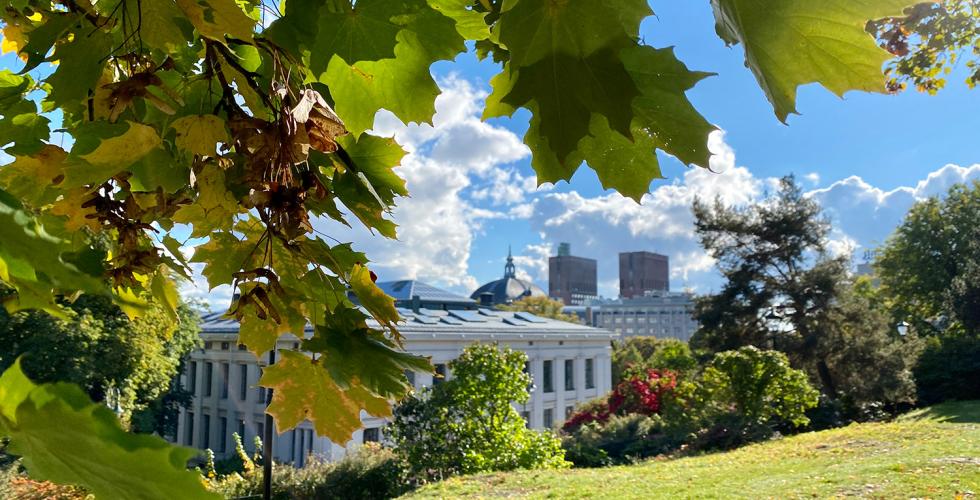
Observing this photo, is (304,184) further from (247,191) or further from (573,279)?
(573,279)

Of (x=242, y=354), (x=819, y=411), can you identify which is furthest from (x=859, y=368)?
(x=242, y=354)

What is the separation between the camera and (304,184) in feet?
2.70

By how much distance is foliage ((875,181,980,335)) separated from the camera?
17.7m

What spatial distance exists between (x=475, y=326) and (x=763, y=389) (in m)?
10.3

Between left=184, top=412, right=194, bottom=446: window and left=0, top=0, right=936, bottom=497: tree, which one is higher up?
left=0, top=0, right=936, bottom=497: tree

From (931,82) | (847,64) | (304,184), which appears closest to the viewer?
(847,64)

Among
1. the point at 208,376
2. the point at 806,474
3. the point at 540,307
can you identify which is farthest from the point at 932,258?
the point at 208,376

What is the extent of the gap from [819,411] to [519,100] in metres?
13.3

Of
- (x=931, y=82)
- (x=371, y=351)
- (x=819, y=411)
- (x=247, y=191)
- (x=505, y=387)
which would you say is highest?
(x=931, y=82)

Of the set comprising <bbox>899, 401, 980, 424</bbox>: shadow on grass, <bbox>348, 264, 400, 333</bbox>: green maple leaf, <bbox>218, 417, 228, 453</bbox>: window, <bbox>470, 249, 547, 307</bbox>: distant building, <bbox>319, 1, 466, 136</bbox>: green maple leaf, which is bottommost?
<bbox>218, 417, 228, 453</bbox>: window

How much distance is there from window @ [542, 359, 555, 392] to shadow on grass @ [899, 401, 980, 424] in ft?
38.4

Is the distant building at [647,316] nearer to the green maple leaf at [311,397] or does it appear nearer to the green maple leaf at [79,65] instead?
the green maple leaf at [311,397]

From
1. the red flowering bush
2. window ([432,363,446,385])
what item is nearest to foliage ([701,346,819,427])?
the red flowering bush

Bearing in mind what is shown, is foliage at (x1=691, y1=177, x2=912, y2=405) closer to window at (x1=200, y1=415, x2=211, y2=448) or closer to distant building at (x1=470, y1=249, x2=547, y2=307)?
window at (x1=200, y1=415, x2=211, y2=448)
